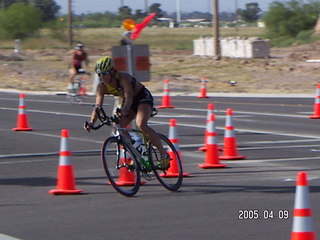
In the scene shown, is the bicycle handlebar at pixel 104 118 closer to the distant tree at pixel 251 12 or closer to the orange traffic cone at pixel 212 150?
the orange traffic cone at pixel 212 150

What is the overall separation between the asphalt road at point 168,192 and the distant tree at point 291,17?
199 feet

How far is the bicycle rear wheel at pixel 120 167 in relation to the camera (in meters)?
10.6

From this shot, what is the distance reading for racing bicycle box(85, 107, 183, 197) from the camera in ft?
34.9

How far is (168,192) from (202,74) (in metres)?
32.1

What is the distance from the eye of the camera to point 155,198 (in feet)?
34.2

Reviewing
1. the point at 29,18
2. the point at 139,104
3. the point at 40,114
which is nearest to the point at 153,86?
the point at 40,114

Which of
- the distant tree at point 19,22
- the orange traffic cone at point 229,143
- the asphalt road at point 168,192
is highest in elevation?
the distant tree at point 19,22

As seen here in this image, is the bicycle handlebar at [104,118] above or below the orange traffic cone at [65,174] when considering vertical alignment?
above

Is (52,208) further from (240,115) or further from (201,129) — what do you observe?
(240,115)

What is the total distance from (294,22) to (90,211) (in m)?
72.8

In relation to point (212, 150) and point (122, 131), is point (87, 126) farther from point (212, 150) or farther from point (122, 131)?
point (212, 150)

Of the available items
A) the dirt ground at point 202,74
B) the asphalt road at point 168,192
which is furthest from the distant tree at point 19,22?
the asphalt road at point 168,192

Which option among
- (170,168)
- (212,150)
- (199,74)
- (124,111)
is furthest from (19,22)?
(124,111)

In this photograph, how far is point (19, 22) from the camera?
7662 centimetres
